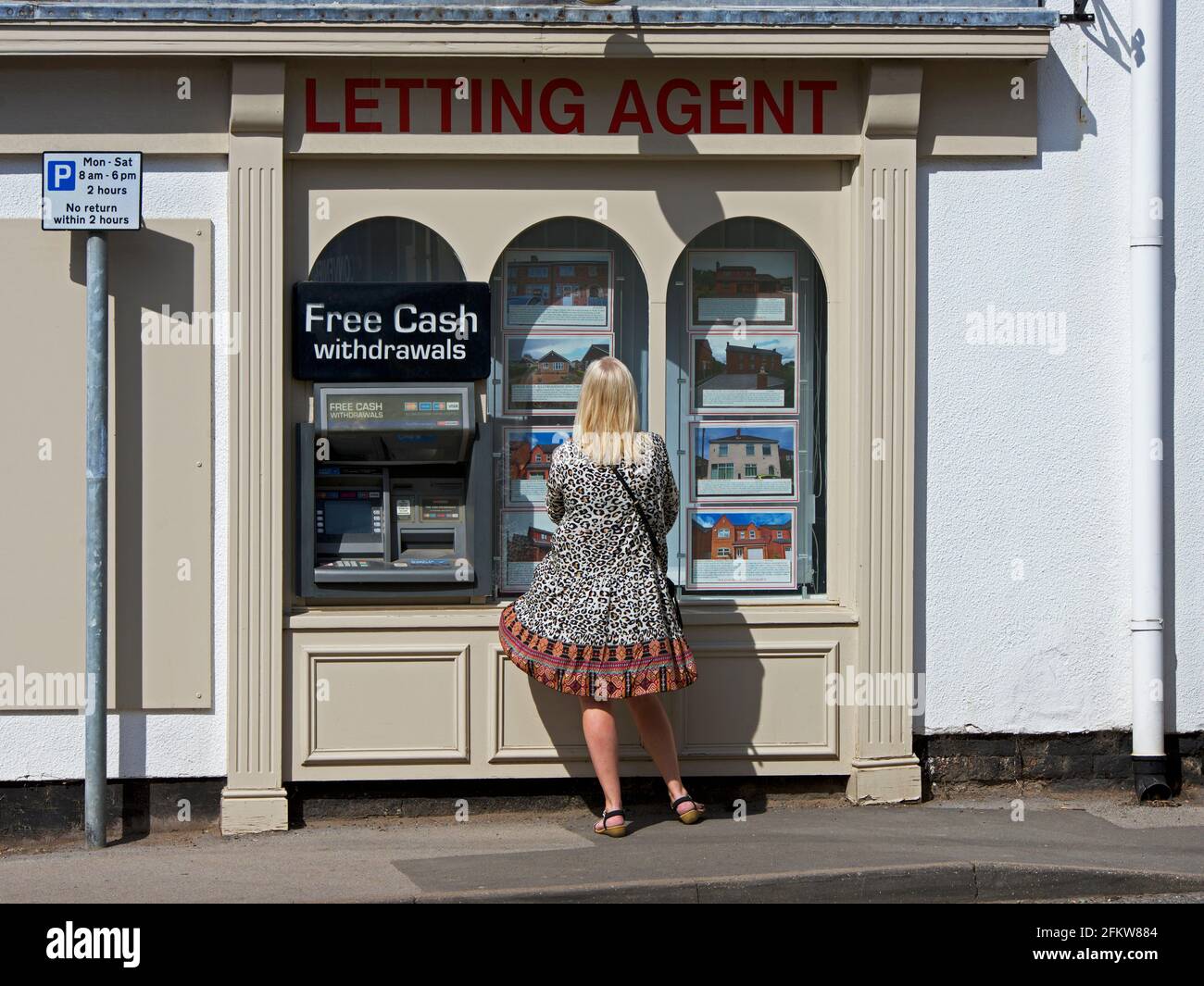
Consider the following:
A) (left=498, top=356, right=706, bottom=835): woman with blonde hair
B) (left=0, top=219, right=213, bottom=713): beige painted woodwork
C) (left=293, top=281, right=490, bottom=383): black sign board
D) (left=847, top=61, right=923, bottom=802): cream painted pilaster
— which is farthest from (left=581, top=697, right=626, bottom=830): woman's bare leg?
(left=0, top=219, right=213, bottom=713): beige painted woodwork

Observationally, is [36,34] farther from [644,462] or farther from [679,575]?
[679,575]

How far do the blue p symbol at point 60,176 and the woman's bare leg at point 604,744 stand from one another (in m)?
3.15

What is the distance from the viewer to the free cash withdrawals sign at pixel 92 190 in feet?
22.2

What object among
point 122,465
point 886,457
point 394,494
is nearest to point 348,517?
point 394,494

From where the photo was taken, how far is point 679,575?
7.56 metres

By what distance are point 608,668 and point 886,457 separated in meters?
1.67

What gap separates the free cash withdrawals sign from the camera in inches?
266

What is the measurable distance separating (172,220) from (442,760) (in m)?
2.73

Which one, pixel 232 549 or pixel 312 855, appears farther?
pixel 232 549

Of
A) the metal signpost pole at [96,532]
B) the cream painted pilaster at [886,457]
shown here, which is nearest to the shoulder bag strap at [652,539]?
the cream painted pilaster at [886,457]

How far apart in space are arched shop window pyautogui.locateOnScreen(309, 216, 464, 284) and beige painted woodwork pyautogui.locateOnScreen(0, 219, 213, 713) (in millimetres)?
586

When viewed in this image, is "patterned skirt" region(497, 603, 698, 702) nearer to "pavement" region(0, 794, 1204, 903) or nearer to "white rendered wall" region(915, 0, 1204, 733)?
"pavement" region(0, 794, 1204, 903)

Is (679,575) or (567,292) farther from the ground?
(567,292)

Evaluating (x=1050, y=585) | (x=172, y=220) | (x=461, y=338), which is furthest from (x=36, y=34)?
(x=1050, y=585)
